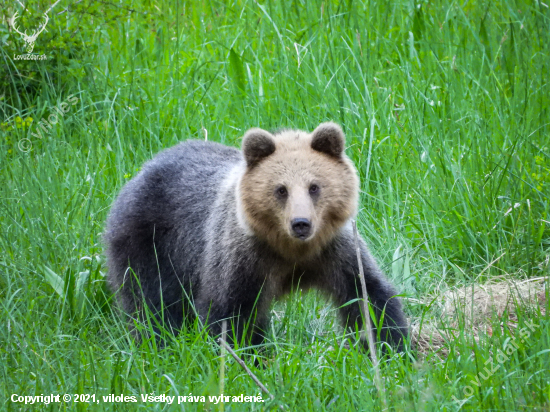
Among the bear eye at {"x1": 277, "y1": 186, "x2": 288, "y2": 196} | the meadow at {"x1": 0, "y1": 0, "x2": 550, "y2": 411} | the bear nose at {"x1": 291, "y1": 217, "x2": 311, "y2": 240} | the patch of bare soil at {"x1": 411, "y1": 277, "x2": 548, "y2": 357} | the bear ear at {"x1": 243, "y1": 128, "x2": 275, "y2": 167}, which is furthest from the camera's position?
the patch of bare soil at {"x1": 411, "y1": 277, "x2": 548, "y2": 357}

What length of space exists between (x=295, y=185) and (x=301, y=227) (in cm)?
32

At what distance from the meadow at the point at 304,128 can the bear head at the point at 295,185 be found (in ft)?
1.95

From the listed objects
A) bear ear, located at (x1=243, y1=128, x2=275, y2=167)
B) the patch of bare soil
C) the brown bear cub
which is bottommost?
the patch of bare soil

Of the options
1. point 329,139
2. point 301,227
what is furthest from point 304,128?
point 301,227

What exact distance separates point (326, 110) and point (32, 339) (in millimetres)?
3457

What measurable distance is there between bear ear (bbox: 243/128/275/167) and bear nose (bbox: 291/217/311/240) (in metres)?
0.63

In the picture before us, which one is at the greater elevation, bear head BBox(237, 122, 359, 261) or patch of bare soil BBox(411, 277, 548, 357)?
bear head BBox(237, 122, 359, 261)

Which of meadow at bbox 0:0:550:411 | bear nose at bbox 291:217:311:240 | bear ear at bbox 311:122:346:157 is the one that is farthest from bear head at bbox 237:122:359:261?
meadow at bbox 0:0:550:411

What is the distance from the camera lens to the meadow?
3535 millimetres

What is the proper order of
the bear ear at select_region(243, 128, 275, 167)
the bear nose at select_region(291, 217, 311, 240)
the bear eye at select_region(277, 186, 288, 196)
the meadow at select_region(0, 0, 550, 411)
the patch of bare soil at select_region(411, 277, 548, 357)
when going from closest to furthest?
the meadow at select_region(0, 0, 550, 411) < the bear nose at select_region(291, 217, 311, 240) < the bear eye at select_region(277, 186, 288, 196) < the bear ear at select_region(243, 128, 275, 167) < the patch of bare soil at select_region(411, 277, 548, 357)

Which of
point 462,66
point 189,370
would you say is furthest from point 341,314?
point 462,66

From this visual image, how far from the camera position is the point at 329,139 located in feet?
14.3

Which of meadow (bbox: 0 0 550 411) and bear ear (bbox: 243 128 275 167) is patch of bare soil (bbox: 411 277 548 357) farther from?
bear ear (bbox: 243 128 275 167)

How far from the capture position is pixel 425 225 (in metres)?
5.47
